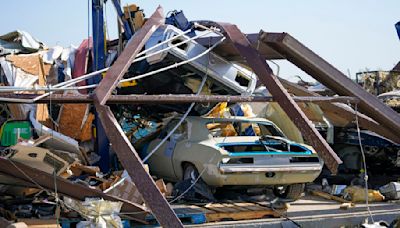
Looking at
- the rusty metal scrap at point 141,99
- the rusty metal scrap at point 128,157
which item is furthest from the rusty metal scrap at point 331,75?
the rusty metal scrap at point 128,157

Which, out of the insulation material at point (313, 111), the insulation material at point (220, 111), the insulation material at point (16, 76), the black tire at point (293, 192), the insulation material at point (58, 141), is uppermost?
the insulation material at point (313, 111)

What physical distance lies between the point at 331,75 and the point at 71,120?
18.5 ft

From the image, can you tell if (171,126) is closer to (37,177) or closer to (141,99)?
(37,177)

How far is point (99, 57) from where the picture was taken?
11.2 meters

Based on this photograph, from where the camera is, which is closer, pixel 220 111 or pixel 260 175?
pixel 260 175

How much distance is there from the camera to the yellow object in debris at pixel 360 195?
10211mm

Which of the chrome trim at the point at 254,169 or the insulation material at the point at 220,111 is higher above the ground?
the insulation material at the point at 220,111

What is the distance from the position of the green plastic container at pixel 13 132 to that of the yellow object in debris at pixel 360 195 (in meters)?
5.92

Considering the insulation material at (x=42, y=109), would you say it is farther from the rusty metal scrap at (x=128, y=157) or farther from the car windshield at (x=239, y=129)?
the rusty metal scrap at (x=128, y=157)

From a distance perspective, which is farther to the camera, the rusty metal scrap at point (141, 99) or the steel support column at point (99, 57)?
the steel support column at point (99, 57)

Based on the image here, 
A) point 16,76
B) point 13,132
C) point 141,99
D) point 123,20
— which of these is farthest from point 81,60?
point 141,99

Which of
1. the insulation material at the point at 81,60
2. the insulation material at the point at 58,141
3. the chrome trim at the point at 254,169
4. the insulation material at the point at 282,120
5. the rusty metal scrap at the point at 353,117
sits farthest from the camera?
the insulation material at the point at 81,60

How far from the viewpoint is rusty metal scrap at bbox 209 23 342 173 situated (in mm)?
6633

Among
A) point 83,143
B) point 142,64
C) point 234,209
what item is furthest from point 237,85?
point 83,143
